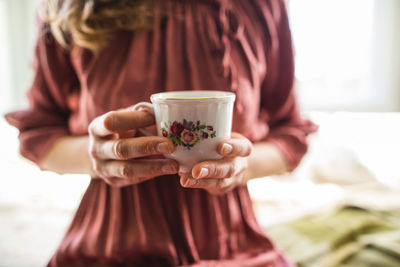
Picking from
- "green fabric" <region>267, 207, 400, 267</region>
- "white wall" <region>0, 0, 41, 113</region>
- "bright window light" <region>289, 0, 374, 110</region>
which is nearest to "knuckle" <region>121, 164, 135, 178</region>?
"green fabric" <region>267, 207, 400, 267</region>

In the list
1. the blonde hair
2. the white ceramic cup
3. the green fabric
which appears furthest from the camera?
the green fabric

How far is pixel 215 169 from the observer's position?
27 cm

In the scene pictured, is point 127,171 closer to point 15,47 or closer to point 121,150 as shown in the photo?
point 121,150

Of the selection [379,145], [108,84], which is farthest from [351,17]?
[108,84]

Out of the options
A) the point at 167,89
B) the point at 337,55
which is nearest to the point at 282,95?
the point at 167,89

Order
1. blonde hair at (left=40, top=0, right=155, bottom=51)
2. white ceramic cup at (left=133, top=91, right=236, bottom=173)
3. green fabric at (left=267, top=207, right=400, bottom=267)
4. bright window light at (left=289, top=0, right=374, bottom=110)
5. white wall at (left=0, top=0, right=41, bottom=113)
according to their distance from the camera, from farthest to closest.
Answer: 1. white wall at (left=0, top=0, right=41, bottom=113)
2. bright window light at (left=289, top=0, right=374, bottom=110)
3. green fabric at (left=267, top=207, right=400, bottom=267)
4. blonde hair at (left=40, top=0, right=155, bottom=51)
5. white ceramic cup at (left=133, top=91, right=236, bottom=173)

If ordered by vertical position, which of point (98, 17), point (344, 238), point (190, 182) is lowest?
point (344, 238)

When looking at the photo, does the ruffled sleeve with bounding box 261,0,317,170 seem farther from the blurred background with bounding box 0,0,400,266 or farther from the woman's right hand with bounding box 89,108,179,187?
the woman's right hand with bounding box 89,108,179,187

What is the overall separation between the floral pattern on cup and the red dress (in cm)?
10

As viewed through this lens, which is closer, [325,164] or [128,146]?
[128,146]

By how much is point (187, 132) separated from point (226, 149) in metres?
0.04

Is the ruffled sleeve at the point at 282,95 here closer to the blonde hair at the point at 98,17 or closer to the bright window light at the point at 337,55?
the blonde hair at the point at 98,17

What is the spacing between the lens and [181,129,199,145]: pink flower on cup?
25cm

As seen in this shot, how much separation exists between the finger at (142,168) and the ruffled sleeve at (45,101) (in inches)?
6.3
